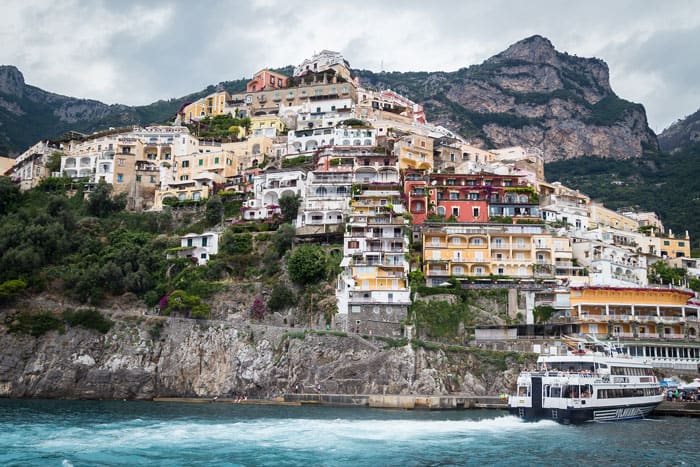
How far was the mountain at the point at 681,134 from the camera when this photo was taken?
6506 inches

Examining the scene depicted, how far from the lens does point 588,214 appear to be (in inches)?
3167

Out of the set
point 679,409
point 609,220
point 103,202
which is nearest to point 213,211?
point 103,202

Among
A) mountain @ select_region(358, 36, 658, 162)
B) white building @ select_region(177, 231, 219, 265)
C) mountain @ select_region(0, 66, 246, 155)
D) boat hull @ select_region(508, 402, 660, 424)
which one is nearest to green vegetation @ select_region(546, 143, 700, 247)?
mountain @ select_region(358, 36, 658, 162)

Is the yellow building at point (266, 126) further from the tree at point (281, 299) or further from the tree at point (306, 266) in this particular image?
the tree at point (281, 299)

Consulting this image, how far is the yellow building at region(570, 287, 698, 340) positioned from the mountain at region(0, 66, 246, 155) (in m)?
93.0

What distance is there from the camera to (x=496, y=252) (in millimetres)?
65062

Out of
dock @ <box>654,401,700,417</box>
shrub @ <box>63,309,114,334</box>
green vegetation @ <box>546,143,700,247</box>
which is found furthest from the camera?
green vegetation @ <box>546,143,700,247</box>

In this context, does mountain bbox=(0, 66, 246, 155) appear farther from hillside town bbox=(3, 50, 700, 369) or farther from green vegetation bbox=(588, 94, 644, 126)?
green vegetation bbox=(588, 94, 644, 126)

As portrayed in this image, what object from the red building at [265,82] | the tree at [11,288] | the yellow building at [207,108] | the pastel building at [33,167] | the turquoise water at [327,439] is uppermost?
the red building at [265,82]

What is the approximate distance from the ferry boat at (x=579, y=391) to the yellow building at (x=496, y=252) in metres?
18.6

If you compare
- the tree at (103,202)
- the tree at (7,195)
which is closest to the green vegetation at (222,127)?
the tree at (103,202)

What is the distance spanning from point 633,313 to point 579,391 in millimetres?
19603

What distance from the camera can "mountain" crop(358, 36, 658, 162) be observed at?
481ft

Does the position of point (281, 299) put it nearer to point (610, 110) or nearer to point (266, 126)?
point (266, 126)
